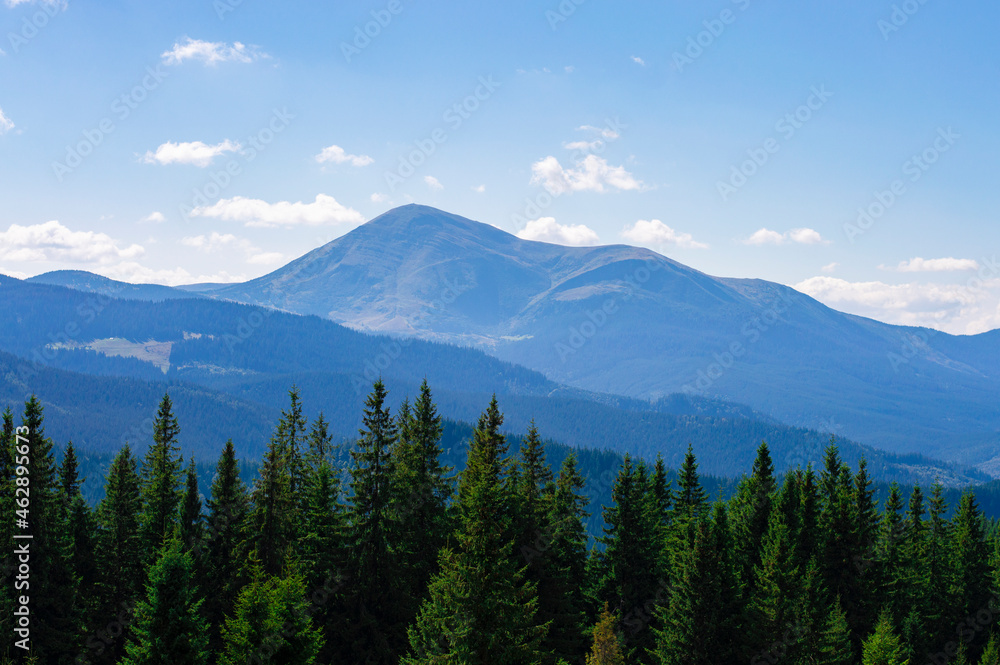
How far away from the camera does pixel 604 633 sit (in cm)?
4084

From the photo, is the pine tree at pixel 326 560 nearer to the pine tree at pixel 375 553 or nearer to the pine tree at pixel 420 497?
the pine tree at pixel 375 553

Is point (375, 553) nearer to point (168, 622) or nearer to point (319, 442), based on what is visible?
point (168, 622)

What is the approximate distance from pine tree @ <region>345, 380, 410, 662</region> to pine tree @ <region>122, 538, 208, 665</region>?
1290 cm

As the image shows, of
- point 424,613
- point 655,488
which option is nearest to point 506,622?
point 424,613

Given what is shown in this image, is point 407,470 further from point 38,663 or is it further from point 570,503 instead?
point 38,663

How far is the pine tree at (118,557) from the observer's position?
42.0 m

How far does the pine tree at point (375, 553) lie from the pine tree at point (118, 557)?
1209cm

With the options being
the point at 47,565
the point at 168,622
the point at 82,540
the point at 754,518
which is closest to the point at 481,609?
the point at 168,622

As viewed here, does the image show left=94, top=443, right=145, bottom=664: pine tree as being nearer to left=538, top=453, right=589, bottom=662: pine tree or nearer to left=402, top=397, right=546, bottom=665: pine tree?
left=402, top=397, right=546, bottom=665: pine tree

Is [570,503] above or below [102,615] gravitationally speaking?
above

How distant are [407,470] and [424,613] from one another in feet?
39.1

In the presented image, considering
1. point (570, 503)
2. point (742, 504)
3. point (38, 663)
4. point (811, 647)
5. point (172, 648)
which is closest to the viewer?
point (172, 648)

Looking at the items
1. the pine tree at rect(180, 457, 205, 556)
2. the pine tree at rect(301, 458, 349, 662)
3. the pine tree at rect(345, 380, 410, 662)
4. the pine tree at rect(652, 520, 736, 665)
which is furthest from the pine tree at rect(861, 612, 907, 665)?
the pine tree at rect(180, 457, 205, 556)

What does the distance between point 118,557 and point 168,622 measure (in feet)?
64.6
